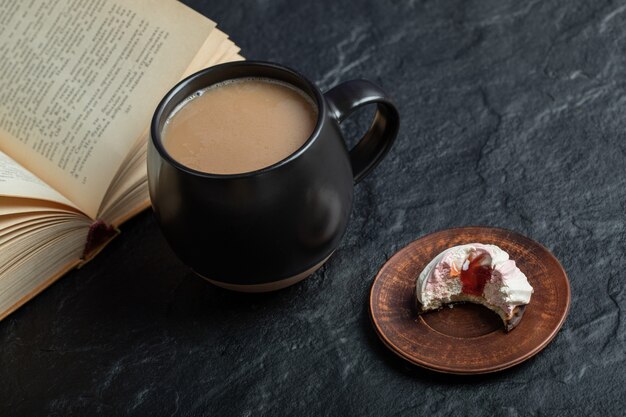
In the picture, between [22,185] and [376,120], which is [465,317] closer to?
[376,120]

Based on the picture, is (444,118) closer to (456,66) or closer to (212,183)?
(456,66)

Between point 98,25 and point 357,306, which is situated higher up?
point 98,25

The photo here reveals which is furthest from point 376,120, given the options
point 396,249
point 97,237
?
point 97,237

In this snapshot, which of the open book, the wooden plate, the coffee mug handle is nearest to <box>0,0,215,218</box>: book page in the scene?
the open book

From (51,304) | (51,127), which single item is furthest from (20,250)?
(51,127)

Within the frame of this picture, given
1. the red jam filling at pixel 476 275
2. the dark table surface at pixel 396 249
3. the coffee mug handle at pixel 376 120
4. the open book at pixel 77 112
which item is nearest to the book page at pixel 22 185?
the open book at pixel 77 112

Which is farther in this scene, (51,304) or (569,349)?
(51,304)
